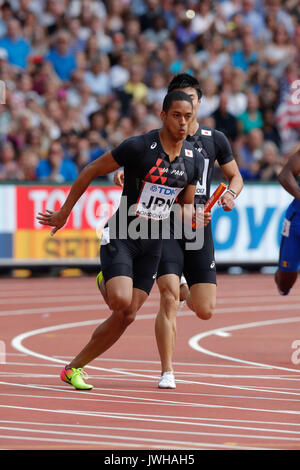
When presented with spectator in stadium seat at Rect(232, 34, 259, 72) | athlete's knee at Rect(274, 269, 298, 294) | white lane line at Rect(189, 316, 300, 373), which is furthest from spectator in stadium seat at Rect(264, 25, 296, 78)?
athlete's knee at Rect(274, 269, 298, 294)

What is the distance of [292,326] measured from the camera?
1354cm

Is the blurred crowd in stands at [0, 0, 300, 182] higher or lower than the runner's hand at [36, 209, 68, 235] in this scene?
higher

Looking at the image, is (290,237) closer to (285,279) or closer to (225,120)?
Answer: (285,279)

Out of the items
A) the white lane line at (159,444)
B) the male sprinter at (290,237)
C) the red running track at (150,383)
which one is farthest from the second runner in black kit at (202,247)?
the white lane line at (159,444)

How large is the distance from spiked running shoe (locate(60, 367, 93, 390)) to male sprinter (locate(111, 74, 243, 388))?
0.63 meters

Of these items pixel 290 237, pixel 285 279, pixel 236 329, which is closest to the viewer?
pixel 290 237

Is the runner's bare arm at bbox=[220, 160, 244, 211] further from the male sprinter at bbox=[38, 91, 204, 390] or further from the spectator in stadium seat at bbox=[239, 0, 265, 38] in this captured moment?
the spectator in stadium seat at bbox=[239, 0, 265, 38]

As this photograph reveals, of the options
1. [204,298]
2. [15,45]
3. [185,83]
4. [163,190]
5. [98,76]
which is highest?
[15,45]

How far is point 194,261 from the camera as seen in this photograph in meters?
9.79

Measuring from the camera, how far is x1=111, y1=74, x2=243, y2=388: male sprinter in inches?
367

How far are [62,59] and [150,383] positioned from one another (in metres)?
12.8

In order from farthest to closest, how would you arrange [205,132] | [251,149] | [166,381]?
[251,149] → [205,132] → [166,381]

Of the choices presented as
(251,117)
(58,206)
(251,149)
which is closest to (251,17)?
(251,117)
